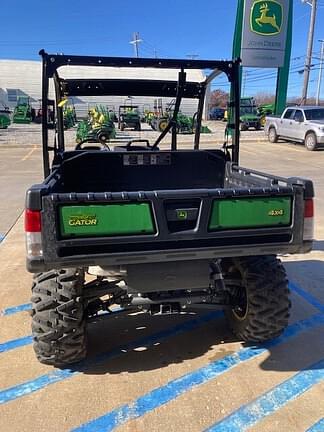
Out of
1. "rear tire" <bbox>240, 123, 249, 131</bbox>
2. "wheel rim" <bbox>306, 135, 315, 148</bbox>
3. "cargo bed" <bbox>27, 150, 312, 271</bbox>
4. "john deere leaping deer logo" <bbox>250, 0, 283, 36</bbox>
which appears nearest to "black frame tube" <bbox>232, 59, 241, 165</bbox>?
"cargo bed" <bbox>27, 150, 312, 271</bbox>

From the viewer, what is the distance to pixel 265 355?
3543mm

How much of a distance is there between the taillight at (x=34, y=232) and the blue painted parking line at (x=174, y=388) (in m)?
1.07

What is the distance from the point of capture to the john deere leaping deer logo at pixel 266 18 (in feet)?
79.5

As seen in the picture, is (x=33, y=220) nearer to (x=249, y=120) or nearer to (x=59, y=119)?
(x=59, y=119)

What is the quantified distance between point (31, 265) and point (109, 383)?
1066 mm

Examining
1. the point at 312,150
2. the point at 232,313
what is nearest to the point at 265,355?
the point at 232,313

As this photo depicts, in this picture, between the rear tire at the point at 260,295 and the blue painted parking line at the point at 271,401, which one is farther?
the rear tire at the point at 260,295

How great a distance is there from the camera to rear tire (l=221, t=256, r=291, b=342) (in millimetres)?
3459

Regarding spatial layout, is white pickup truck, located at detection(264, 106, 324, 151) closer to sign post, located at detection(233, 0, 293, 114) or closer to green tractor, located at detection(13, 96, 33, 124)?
sign post, located at detection(233, 0, 293, 114)

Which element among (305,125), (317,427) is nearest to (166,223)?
(317,427)

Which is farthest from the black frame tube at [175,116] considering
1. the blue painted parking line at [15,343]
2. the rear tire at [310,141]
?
the rear tire at [310,141]

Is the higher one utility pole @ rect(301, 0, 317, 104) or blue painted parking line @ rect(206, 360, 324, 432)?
utility pole @ rect(301, 0, 317, 104)

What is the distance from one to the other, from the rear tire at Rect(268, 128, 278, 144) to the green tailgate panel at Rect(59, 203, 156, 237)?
2048cm

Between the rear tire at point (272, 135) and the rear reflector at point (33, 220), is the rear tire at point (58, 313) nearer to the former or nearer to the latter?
the rear reflector at point (33, 220)
